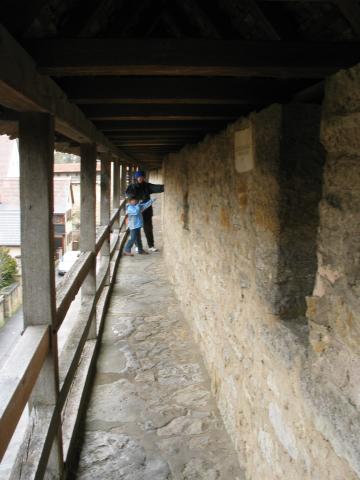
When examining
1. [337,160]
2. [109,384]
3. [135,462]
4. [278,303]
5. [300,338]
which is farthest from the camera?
[109,384]

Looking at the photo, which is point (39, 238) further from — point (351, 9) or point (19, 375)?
point (351, 9)

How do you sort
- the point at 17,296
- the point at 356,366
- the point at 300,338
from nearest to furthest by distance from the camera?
the point at 356,366 < the point at 300,338 < the point at 17,296

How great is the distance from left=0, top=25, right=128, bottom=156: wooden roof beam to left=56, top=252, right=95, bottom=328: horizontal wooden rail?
1044mm

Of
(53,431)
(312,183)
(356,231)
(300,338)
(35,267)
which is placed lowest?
(53,431)

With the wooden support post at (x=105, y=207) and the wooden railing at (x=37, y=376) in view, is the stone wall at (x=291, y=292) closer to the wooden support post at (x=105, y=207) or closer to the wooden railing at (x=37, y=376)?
the wooden railing at (x=37, y=376)

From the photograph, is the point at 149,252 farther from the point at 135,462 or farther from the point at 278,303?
the point at 278,303

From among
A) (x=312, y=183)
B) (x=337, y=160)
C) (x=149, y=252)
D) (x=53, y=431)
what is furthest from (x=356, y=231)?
(x=149, y=252)

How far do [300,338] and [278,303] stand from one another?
22cm

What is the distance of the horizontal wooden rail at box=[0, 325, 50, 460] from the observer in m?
1.50

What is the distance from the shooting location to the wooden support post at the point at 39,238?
2008mm

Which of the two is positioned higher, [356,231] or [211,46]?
[211,46]

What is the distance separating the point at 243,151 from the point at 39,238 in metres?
1.24

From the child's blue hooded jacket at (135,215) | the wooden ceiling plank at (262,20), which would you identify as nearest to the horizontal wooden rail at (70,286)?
the wooden ceiling plank at (262,20)

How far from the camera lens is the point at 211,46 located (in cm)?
148
